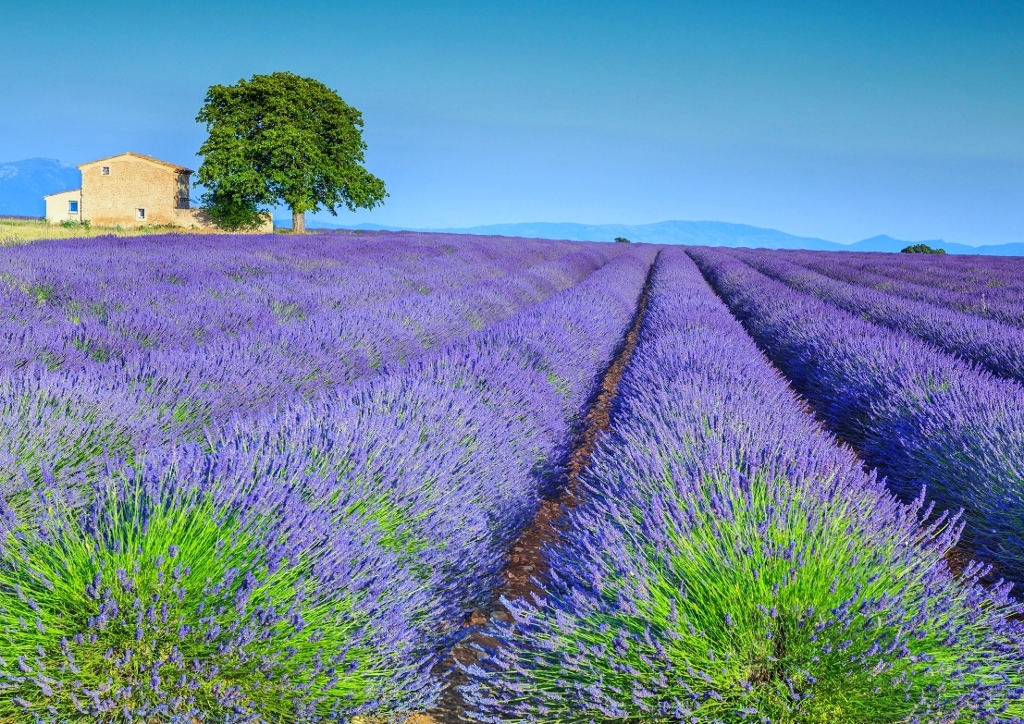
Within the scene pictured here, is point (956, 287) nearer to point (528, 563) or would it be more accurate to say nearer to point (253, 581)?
point (528, 563)

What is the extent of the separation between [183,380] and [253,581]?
7.28 feet

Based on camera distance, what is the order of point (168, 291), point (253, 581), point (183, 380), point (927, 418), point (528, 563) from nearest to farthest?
point (253, 581)
point (528, 563)
point (183, 380)
point (927, 418)
point (168, 291)

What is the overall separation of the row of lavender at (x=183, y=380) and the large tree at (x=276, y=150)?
58.5 feet

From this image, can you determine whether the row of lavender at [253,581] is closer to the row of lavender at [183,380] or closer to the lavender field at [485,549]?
the lavender field at [485,549]

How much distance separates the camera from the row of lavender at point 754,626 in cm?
133

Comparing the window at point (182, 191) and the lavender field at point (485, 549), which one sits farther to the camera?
the window at point (182, 191)

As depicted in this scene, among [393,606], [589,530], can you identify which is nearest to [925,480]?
[589,530]

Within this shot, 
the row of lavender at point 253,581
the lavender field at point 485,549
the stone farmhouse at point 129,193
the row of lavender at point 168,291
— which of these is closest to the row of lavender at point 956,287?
the lavender field at point 485,549

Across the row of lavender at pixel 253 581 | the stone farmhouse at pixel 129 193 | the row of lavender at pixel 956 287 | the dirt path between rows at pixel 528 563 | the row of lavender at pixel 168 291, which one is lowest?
the dirt path between rows at pixel 528 563

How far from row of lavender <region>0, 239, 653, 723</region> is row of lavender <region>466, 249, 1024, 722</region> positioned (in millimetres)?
305

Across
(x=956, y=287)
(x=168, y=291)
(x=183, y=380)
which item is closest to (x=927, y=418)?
(x=183, y=380)

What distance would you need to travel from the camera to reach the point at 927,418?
3.50m

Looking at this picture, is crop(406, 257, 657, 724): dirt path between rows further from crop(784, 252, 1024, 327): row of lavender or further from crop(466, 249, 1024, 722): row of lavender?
crop(784, 252, 1024, 327): row of lavender

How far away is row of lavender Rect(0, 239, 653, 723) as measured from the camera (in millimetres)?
1322
